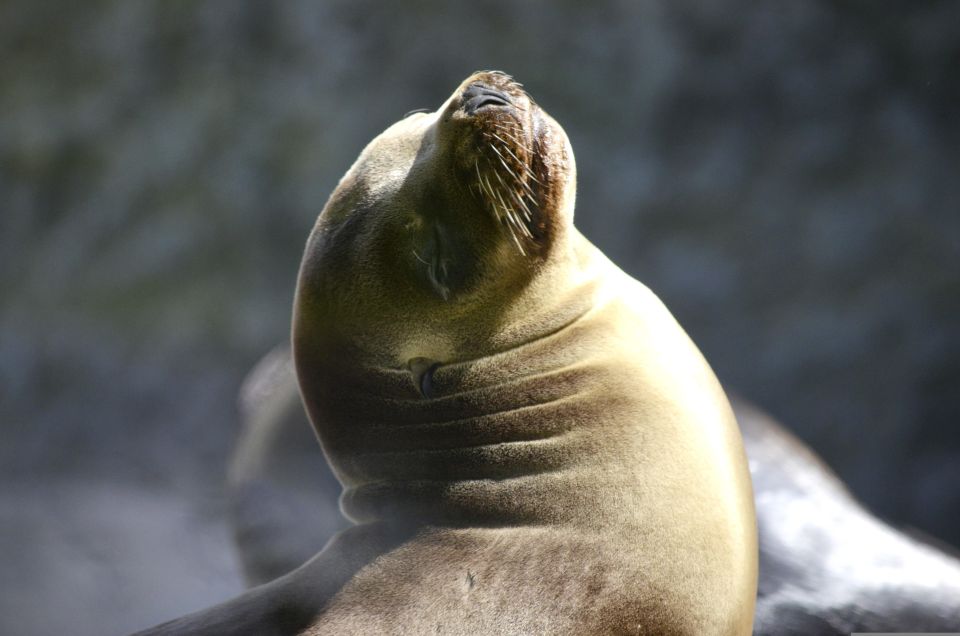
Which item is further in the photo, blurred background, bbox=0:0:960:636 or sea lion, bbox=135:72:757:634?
blurred background, bbox=0:0:960:636

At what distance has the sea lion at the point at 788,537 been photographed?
217 centimetres

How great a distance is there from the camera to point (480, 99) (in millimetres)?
1627

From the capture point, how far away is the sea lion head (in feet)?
5.30

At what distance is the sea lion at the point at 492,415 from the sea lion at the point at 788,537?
0.45 metres

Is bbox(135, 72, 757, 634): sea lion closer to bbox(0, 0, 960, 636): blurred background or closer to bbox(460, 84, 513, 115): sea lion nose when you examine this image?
bbox(460, 84, 513, 115): sea lion nose

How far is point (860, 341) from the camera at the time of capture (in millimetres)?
3850

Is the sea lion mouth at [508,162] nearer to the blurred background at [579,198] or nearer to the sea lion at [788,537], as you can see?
the sea lion at [788,537]

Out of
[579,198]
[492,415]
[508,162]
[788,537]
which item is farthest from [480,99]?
[579,198]

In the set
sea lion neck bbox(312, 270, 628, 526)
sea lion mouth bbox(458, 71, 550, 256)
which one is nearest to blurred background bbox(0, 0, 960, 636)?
sea lion neck bbox(312, 270, 628, 526)

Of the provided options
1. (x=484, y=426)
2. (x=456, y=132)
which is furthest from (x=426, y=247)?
(x=484, y=426)

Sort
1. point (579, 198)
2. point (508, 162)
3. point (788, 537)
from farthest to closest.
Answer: point (579, 198), point (788, 537), point (508, 162)

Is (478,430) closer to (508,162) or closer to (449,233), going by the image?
(449,233)

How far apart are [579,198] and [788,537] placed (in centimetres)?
181

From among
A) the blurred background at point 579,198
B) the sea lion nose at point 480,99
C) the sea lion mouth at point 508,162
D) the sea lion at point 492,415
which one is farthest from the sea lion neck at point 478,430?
the blurred background at point 579,198
